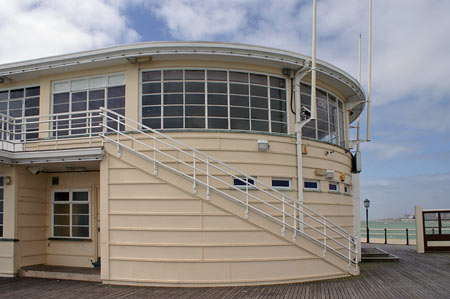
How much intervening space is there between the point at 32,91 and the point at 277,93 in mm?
7855

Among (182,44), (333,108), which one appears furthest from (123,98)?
(333,108)

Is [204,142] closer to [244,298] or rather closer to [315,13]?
[244,298]

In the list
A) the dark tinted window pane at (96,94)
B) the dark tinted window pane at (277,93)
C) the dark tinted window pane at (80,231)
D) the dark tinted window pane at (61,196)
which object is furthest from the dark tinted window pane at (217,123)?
→ the dark tinted window pane at (61,196)

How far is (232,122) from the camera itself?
11453 millimetres

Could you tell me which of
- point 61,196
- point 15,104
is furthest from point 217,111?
point 15,104

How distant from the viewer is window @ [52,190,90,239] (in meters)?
12.0

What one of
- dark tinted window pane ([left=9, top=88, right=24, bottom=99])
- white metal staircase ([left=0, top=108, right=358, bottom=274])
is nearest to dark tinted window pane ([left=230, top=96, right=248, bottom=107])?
white metal staircase ([left=0, top=108, right=358, bottom=274])

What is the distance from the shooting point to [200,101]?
11391mm

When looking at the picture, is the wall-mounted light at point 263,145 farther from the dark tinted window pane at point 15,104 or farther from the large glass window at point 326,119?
the dark tinted window pane at point 15,104

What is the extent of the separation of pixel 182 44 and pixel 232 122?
2540mm

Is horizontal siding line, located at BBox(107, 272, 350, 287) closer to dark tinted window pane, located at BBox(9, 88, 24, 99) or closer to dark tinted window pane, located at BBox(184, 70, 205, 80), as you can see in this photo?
dark tinted window pane, located at BBox(184, 70, 205, 80)

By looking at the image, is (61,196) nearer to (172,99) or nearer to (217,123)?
(172,99)

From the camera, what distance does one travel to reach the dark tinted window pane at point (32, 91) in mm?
12969

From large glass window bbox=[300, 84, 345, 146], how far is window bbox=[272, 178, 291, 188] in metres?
1.80
